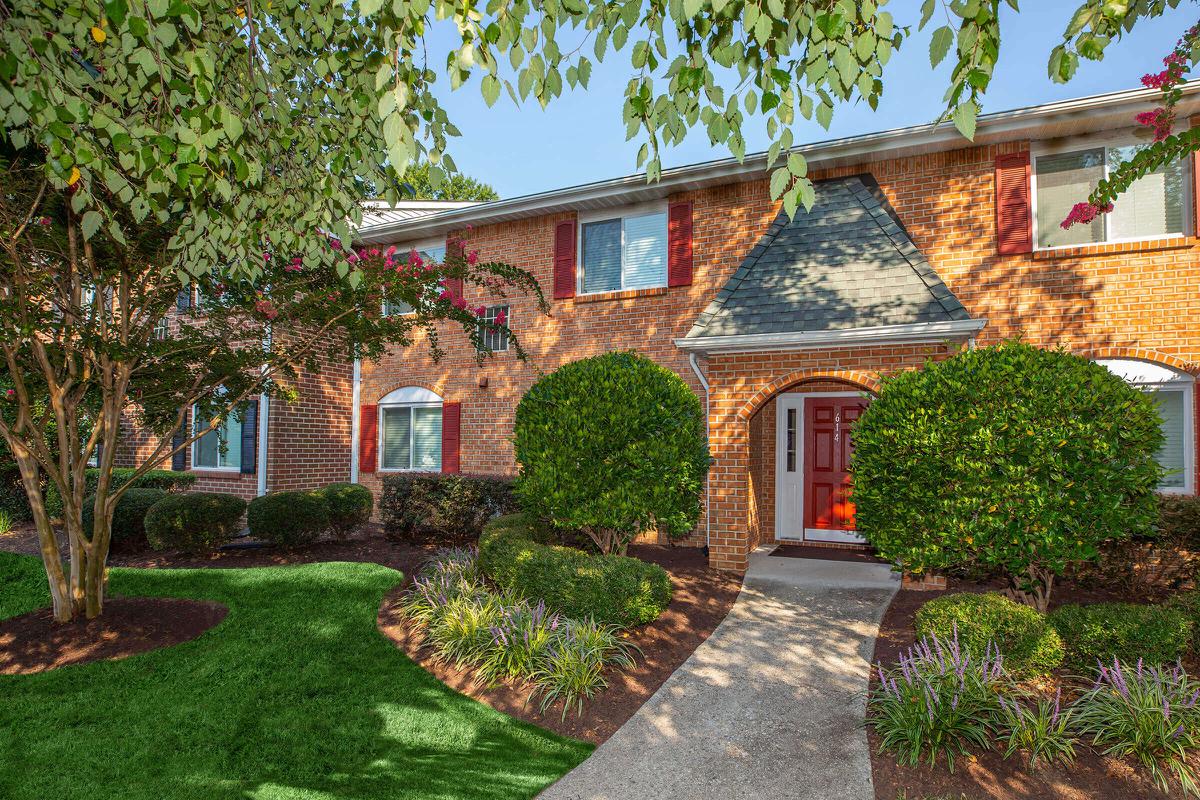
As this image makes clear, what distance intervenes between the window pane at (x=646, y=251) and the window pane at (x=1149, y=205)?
6.09 metres

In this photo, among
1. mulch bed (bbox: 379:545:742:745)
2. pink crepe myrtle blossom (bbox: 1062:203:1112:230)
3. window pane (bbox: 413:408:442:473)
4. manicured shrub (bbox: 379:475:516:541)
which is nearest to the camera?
mulch bed (bbox: 379:545:742:745)

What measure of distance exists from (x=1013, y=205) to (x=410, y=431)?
430 inches

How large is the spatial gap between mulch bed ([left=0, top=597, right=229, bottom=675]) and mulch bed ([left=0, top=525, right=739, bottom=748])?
194mm

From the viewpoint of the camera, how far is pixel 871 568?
8.87 m

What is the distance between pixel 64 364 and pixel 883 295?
908 cm

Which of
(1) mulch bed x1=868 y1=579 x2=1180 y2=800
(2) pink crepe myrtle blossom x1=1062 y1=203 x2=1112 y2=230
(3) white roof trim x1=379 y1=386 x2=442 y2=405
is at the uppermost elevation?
(2) pink crepe myrtle blossom x1=1062 y1=203 x2=1112 y2=230

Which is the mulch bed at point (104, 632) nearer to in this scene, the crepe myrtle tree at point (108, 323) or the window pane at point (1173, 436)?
the crepe myrtle tree at point (108, 323)

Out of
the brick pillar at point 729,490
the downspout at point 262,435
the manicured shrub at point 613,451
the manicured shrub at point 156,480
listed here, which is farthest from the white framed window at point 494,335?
the manicured shrub at point 156,480

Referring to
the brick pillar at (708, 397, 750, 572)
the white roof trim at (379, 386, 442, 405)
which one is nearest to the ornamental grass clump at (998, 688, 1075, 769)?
the brick pillar at (708, 397, 750, 572)

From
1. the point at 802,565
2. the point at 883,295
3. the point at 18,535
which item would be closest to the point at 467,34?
the point at 883,295

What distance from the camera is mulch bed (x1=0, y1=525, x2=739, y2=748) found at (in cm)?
517

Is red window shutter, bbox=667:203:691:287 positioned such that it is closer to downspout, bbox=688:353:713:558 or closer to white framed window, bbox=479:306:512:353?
downspout, bbox=688:353:713:558

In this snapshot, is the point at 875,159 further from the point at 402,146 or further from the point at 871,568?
the point at 402,146

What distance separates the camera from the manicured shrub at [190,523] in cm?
954
